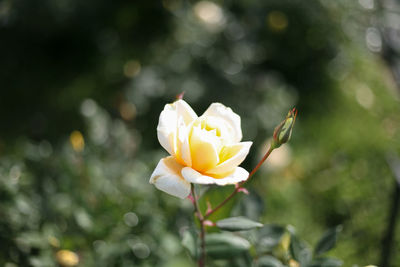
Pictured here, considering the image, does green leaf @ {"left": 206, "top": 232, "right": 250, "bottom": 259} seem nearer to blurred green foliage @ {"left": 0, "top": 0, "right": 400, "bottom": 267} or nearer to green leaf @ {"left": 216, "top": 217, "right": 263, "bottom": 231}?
green leaf @ {"left": 216, "top": 217, "right": 263, "bottom": 231}

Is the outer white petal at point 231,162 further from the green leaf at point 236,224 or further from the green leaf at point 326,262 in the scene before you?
the green leaf at point 326,262

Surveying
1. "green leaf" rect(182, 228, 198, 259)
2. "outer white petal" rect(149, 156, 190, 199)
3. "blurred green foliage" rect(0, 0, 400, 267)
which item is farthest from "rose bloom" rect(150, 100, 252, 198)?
"blurred green foliage" rect(0, 0, 400, 267)

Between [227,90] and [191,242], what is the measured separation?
3.50 ft

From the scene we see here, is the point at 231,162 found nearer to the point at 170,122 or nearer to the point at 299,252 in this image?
the point at 170,122

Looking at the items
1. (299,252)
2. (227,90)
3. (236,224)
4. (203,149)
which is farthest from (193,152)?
(227,90)

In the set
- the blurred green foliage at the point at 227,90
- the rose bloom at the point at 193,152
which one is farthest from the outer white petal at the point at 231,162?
the blurred green foliage at the point at 227,90

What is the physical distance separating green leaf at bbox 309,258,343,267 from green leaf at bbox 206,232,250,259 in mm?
93

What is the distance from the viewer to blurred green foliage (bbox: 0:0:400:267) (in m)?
1.20

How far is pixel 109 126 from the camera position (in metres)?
1.10

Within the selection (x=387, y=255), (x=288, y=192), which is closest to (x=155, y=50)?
(x=288, y=192)

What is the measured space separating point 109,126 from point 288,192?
2.04ft

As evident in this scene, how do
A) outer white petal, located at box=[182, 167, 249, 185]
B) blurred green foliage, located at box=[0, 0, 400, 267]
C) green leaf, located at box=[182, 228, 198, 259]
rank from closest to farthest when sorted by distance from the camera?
outer white petal, located at box=[182, 167, 249, 185], green leaf, located at box=[182, 228, 198, 259], blurred green foliage, located at box=[0, 0, 400, 267]

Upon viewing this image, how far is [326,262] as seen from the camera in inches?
23.0

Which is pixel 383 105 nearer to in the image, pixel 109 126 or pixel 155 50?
pixel 155 50
